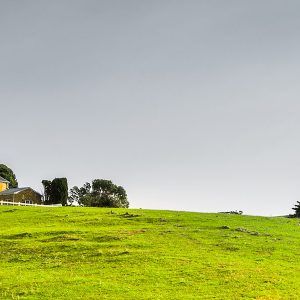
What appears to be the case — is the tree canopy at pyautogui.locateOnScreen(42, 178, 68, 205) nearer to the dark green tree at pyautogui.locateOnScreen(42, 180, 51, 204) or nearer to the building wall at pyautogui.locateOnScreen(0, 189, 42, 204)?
the dark green tree at pyautogui.locateOnScreen(42, 180, 51, 204)

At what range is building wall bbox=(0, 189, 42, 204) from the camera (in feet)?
389

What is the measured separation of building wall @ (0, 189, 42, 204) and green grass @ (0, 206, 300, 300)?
57562 mm

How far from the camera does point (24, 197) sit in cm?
11994

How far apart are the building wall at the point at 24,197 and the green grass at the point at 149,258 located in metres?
57.6

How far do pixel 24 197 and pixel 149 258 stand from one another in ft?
283

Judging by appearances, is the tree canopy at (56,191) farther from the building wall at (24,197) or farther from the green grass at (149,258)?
the green grass at (149,258)

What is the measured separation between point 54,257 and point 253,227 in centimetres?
2533

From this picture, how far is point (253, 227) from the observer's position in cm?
5731

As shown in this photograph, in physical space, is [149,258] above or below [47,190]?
below

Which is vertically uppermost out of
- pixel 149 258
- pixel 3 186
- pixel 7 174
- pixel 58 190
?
pixel 7 174

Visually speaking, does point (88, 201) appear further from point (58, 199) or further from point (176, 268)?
point (176, 268)

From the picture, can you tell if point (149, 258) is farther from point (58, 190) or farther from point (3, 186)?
point (3, 186)

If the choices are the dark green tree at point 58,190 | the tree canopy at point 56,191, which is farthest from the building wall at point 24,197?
the dark green tree at point 58,190

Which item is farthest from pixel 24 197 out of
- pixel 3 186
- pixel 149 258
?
pixel 149 258
